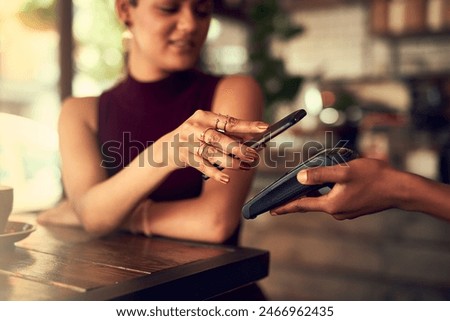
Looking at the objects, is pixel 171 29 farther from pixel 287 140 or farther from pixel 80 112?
pixel 287 140

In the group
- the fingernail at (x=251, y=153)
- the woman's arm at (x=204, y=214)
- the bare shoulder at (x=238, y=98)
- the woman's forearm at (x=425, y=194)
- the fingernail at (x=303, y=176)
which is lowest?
the woman's arm at (x=204, y=214)

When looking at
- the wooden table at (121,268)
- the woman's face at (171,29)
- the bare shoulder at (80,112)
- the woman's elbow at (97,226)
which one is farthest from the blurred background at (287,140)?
the wooden table at (121,268)

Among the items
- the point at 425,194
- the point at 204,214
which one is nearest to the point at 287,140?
the point at 204,214

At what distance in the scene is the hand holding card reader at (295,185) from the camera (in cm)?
72

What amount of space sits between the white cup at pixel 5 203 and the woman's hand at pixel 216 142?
0.88 feet

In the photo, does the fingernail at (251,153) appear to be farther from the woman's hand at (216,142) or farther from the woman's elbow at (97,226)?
the woman's elbow at (97,226)

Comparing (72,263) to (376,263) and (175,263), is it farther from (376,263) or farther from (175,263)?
(376,263)

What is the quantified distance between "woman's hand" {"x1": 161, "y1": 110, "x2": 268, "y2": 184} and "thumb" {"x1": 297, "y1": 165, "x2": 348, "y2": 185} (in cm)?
9

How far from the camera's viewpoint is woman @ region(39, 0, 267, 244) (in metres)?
0.92

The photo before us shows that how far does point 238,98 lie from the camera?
116cm

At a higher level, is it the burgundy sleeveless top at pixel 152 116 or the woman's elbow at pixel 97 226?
the burgundy sleeveless top at pixel 152 116

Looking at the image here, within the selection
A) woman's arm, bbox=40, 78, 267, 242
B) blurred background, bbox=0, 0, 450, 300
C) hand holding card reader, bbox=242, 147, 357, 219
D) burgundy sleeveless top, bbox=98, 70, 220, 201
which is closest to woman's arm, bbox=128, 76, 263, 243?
woman's arm, bbox=40, 78, 267, 242

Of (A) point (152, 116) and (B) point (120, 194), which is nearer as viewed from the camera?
(B) point (120, 194)

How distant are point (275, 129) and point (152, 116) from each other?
0.54 m
